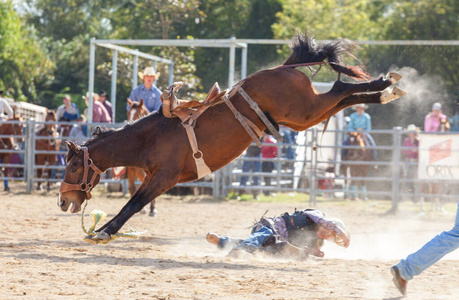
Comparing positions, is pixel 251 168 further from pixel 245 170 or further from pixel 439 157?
pixel 439 157

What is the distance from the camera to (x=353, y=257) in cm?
722

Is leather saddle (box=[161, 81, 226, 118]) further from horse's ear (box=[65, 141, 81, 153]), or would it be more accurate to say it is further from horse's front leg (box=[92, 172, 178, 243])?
horse's ear (box=[65, 141, 81, 153])

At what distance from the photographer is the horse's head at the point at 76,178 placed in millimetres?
6273

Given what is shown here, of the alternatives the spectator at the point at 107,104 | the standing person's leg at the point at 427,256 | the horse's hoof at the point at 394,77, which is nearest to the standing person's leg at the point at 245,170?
the spectator at the point at 107,104

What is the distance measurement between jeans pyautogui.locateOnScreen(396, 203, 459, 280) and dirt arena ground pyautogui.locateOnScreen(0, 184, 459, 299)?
0.21m

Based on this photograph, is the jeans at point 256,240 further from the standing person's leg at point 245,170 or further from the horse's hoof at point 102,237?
the standing person's leg at point 245,170

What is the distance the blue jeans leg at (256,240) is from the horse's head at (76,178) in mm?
1516

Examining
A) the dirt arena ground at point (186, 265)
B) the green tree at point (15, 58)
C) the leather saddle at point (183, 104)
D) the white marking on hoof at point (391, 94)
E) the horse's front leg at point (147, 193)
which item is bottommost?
the dirt arena ground at point (186, 265)

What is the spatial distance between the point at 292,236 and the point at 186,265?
3.75 feet

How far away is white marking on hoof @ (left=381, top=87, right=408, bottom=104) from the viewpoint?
237 inches

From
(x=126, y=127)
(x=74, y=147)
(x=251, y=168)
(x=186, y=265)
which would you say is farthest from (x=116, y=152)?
(x=251, y=168)

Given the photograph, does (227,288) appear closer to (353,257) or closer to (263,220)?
(263,220)

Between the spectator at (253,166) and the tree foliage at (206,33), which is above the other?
the tree foliage at (206,33)

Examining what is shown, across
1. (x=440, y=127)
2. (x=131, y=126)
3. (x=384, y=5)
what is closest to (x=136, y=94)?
(x=131, y=126)
